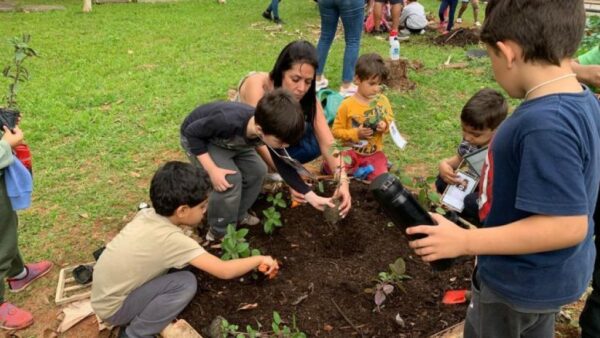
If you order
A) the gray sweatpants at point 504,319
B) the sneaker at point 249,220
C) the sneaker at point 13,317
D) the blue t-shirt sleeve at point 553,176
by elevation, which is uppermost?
the blue t-shirt sleeve at point 553,176

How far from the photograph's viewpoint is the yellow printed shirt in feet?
12.6

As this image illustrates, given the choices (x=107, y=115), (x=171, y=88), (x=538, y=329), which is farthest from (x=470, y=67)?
(x=538, y=329)

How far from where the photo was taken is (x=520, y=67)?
4.64ft

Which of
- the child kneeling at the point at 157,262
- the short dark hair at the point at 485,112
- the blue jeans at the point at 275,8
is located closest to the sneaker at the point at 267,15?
the blue jeans at the point at 275,8

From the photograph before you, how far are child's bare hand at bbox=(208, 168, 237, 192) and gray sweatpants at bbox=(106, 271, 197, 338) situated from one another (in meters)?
0.71

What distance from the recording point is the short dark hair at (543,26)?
52.9 inches

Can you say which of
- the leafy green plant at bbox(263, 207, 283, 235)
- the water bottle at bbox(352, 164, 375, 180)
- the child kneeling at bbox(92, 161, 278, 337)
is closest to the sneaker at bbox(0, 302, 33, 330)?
the child kneeling at bbox(92, 161, 278, 337)

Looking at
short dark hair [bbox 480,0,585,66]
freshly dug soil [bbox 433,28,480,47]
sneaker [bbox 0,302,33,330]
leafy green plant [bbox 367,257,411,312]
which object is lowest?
sneaker [bbox 0,302,33,330]

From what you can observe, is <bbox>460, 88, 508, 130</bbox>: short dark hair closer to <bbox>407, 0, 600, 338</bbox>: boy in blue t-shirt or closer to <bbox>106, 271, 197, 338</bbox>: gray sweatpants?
<bbox>407, 0, 600, 338</bbox>: boy in blue t-shirt

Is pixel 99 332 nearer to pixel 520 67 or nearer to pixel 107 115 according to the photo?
pixel 520 67

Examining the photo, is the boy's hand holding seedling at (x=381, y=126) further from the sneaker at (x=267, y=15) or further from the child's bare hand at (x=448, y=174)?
the sneaker at (x=267, y=15)

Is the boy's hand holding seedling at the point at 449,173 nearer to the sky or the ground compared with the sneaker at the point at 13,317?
A: nearer to the sky

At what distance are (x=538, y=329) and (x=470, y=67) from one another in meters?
6.37

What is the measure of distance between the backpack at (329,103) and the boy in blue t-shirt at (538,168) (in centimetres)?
290
